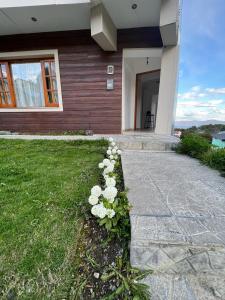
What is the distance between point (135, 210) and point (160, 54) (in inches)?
185

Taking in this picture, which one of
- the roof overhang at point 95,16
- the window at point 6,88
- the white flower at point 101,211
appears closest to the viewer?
the white flower at point 101,211

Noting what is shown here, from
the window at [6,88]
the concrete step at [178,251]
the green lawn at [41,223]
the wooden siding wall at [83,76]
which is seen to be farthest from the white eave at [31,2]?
the concrete step at [178,251]

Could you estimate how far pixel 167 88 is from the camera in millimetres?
4676

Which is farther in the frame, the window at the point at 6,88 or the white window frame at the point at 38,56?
the window at the point at 6,88

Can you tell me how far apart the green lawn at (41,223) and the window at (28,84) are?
10.1 ft

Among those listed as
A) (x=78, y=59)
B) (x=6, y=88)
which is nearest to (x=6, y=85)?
(x=6, y=88)

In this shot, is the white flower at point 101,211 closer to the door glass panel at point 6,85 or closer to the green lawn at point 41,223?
the green lawn at point 41,223

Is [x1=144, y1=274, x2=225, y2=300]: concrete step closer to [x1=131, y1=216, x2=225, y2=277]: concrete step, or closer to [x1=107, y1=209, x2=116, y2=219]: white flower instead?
[x1=131, y1=216, x2=225, y2=277]: concrete step

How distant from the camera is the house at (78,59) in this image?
3.87 metres

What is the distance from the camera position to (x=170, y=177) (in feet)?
6.86

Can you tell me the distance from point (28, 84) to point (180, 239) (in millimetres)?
5886

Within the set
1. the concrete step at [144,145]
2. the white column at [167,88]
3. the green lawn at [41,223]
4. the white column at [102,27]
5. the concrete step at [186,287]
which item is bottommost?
the concrete step at [144,145]

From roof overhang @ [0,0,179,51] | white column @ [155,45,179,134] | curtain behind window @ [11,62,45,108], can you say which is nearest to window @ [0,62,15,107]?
curtain behind window @ [11,62,45,108]

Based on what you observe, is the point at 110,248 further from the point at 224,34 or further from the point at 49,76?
the point at 224,34
